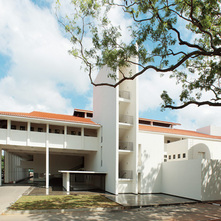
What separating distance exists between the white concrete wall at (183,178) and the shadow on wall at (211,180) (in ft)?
1.05

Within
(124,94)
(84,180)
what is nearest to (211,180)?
(124,94)

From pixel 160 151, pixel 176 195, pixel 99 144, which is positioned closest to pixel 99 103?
→ pixel 99 144

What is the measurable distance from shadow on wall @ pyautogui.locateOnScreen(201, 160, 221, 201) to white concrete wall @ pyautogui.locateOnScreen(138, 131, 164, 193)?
512cm

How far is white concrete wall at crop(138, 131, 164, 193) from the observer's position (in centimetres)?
1892

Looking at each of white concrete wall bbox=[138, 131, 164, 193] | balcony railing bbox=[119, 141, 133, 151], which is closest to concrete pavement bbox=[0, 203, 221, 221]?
white concrete wall bbox=[138, 131, 164, 193]

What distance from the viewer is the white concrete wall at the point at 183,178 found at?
49.8ft

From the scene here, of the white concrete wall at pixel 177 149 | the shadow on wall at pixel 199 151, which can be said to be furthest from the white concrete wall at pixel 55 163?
the shadow on wall at pixel 199 151

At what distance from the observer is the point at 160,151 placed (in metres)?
20.1

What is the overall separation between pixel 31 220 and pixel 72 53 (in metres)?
7.85

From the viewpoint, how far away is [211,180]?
15.0 meters

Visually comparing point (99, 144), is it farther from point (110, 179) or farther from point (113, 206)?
point (113, 206)

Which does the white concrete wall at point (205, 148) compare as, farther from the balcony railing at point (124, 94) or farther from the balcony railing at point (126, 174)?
the balcony railing at point (124, 94)

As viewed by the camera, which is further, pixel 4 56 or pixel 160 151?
pixel 160 151

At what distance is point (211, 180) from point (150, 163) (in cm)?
552
